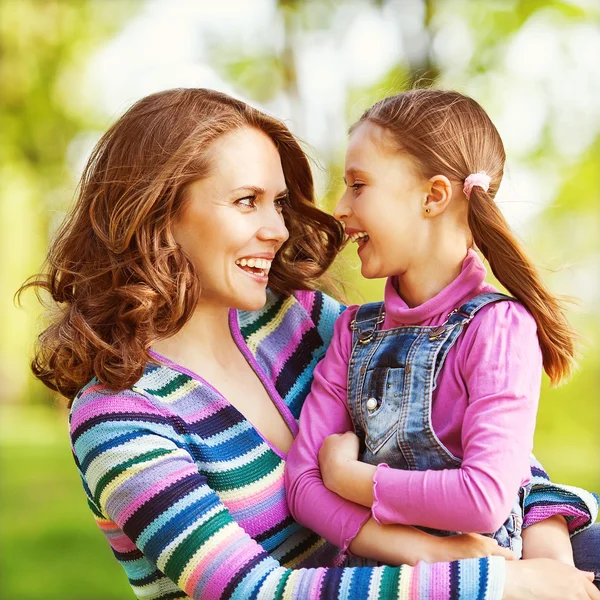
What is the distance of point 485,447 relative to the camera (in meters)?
1.79

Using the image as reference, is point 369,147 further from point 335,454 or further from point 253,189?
point 335,454

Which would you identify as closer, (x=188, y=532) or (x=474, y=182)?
(x=188, y=532)

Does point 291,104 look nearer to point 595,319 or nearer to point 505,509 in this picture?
point 595,319

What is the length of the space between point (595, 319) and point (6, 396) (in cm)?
1324

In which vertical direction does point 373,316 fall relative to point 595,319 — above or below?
below

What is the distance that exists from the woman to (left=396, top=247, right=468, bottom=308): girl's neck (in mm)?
370

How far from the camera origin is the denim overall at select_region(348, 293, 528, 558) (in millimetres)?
1963

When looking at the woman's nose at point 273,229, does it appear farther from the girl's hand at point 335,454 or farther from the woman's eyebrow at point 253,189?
the girl's hand at point 335,454

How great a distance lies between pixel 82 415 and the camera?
2004mm

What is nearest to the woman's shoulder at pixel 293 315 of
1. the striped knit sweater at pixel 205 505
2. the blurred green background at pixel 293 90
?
the striped knit sweater at pixel 205 505

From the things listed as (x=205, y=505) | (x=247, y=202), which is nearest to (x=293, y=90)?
(x=247, y=202)

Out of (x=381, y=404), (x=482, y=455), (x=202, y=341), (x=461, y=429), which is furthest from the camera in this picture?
(x=202, y=341)

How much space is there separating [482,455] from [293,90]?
740cm

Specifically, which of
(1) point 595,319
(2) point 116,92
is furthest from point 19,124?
(1) point 595,319
